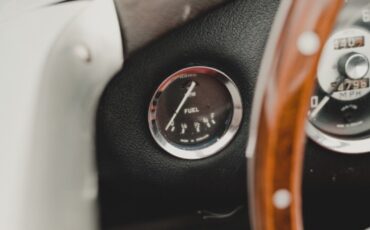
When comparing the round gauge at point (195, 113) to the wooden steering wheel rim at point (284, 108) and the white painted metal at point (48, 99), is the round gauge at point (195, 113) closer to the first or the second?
the white painted metal at point (48, 99)

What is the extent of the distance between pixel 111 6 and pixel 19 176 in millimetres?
244

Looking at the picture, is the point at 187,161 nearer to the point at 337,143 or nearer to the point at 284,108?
the point at 337,143

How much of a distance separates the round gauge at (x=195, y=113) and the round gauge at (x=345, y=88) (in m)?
0.20

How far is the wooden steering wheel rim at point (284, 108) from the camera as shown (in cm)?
55

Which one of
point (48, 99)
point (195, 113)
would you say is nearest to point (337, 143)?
point (195, 113)

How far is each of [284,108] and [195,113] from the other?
0.68 meters

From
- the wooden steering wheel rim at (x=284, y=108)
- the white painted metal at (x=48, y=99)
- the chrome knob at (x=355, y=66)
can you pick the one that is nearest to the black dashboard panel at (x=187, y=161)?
the chrome knob at (x=355, y=66)

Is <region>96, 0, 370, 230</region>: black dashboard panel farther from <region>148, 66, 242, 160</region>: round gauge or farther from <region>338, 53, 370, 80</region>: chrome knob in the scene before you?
<region>338, 53, 370, 80</region>: chrome knob

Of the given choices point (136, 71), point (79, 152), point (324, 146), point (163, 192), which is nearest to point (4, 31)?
point (79, 152)

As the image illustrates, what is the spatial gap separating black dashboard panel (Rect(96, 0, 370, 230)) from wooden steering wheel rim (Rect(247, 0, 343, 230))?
0.52 meters

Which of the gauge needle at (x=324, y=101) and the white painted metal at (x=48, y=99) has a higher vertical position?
the white painted metal at (x=48, y=99)

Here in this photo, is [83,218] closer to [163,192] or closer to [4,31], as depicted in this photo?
[4,31]

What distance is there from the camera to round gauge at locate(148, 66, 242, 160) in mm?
1208

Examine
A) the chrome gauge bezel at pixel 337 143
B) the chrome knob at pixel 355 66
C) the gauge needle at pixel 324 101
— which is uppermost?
the chrome knob at pixel 355 66
